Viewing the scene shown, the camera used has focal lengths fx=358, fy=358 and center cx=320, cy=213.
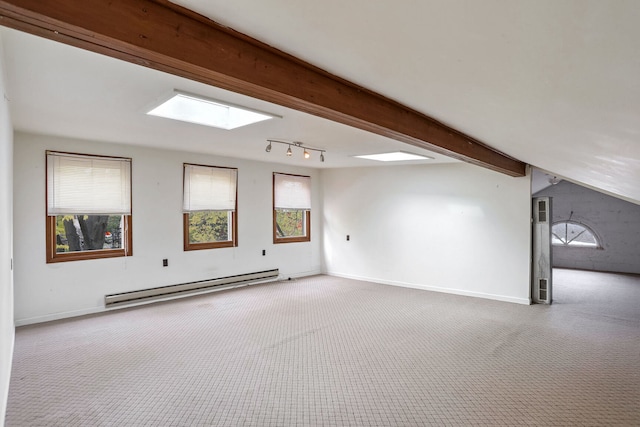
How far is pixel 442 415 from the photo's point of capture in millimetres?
2566

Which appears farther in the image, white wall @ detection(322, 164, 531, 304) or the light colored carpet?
white wall @ detection(322, 164, 531, 304)

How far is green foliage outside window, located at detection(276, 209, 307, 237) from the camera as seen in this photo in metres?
7.36

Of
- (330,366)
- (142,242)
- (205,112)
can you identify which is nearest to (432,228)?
(330,366)

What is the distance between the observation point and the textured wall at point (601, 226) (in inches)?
335

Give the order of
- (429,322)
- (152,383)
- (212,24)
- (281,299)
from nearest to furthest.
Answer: (212,24), (152,383), (429,322), (281,299)

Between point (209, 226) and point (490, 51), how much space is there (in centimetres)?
561

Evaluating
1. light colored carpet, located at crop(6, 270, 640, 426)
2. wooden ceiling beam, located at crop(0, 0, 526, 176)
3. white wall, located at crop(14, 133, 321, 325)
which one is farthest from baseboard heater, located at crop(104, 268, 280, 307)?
wooden ceiling beam, located at crop(0, 0, 526, 176)

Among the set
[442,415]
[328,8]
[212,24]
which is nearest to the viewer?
[328,8]

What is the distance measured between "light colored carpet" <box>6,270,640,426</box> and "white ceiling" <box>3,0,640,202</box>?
1.90 meters

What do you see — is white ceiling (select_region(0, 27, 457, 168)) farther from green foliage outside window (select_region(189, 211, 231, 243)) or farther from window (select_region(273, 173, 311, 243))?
window (select_region(273, 173, 311, 243))

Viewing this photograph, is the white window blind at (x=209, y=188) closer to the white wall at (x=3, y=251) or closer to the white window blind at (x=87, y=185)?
the white window blind at (x=87, y=185)

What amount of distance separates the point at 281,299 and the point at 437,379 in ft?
10.3

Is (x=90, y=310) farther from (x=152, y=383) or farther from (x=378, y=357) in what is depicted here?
(x=378, y=357)

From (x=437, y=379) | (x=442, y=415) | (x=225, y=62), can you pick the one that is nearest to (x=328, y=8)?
(x=225, y=62)
